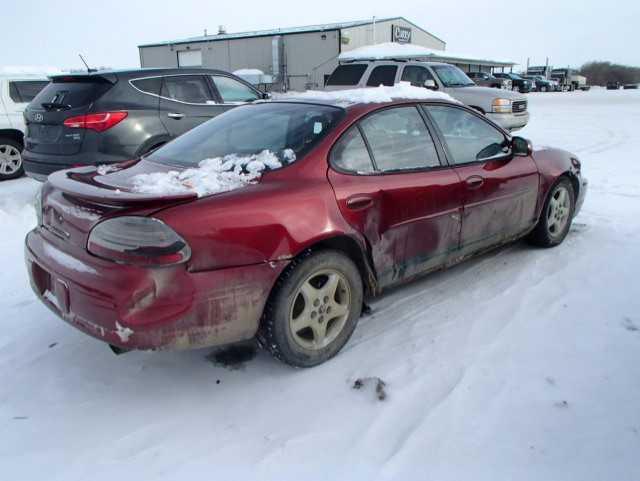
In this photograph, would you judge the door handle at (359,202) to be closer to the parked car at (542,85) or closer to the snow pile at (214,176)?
the snow pile at (214,176)

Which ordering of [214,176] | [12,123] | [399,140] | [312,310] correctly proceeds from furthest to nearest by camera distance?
[12,123]
[399,140]
[312,310]
[214,176]

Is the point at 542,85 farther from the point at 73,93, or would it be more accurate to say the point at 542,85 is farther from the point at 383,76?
the point at 73,93

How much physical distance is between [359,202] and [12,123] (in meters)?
7.19

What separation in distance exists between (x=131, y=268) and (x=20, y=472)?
0.97 meters

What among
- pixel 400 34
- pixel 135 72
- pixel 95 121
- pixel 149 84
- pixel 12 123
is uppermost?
pixel 400 34

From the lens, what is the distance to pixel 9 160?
815cm

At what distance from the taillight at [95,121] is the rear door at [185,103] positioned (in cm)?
60

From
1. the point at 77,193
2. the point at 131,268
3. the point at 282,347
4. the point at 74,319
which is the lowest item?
the point at 282,347

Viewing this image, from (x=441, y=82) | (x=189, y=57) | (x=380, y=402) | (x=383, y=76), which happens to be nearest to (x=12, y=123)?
(x=383, y=76)

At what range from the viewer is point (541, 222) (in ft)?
15.2

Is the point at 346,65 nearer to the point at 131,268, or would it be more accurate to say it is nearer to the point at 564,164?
the point at 564,164

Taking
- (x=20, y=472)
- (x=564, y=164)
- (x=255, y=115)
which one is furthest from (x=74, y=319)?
(x=564, y=164)

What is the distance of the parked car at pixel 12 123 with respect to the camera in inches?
317

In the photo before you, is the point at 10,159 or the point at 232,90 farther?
the point at 10,159
